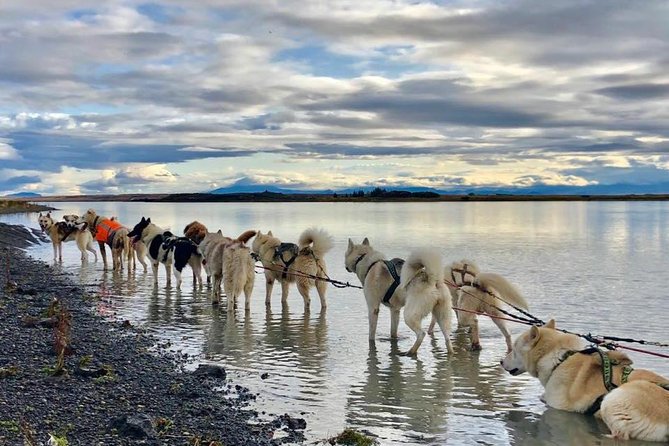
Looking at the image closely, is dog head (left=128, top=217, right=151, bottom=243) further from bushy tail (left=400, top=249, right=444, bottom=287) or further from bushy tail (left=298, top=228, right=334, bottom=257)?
bushy tail (left=400, top=249, right=444, bottom=287)

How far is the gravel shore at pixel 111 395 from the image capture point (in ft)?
18.5

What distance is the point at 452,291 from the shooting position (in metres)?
10.9

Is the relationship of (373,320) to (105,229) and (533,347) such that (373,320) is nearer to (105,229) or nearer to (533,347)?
(533,347)

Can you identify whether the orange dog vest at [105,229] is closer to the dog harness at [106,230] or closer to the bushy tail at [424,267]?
A: the dog harness at [106,230]

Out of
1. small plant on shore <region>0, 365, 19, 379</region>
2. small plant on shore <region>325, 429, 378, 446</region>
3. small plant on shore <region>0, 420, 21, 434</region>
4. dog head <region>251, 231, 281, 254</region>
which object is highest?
dog head <region>251, 231, 281, 254</region>

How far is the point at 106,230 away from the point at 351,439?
16.6 metres

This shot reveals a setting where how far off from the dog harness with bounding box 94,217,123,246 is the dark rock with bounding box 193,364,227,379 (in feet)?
42.2

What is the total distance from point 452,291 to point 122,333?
5.18 m

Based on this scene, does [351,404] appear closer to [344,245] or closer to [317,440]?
[317,440]

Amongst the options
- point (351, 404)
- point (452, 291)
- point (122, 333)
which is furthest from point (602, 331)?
point (122, 333)

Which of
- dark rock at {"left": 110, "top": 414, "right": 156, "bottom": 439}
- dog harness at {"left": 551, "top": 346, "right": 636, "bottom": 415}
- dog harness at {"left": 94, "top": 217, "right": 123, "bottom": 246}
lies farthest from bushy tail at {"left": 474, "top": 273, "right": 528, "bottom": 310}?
dog harness at {"left": 94, "top": 217, "right": 123, "bottom": 246}

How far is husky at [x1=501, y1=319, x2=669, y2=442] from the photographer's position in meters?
5.88

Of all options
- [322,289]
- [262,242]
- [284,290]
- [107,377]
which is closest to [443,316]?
[107,377]

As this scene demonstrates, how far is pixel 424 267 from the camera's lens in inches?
354
